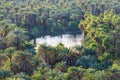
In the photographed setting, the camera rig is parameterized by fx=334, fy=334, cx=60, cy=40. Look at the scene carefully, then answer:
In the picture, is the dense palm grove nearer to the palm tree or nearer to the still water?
the palm tree

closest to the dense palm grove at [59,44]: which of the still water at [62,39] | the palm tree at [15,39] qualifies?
the palm tree at [15,39]

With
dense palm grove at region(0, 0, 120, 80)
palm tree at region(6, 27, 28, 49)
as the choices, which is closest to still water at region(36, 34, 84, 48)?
dense palm grove at region(0, 0, 120, 80)

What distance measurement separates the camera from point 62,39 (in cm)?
9019

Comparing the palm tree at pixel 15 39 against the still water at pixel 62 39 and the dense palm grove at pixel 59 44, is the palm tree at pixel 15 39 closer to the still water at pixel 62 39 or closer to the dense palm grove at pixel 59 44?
the dense palm grove at pixel 59 44

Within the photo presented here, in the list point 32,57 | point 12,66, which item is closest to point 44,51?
point 32,57

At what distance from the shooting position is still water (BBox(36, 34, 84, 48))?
86688 mm

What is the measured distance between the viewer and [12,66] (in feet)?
175

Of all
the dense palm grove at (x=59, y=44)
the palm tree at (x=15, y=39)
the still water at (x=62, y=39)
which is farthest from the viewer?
the still water at (x=62, y=39)

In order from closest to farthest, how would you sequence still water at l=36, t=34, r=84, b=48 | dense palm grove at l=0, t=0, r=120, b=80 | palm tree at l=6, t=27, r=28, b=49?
dense palm grove at l=0, t=0, r=120, b=80 → palm tree at l=6, t=27, r=28, b=49 → still water at l=36, t=34, r=84, b=48

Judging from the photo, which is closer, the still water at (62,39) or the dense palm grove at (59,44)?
the dense palm grove at (59,44)

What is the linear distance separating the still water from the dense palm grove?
2370 millimetres

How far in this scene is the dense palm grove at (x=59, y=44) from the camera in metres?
48.6

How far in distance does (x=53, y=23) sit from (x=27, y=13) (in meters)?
8.17

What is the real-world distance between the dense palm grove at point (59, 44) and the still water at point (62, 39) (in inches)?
93.3
